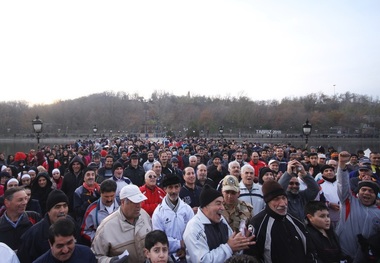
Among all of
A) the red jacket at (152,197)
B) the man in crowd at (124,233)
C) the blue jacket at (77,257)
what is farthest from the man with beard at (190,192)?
the blue jacket at (77,257)

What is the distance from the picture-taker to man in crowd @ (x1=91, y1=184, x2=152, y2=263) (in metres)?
3.26

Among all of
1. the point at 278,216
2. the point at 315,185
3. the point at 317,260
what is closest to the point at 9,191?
the point at 278,216

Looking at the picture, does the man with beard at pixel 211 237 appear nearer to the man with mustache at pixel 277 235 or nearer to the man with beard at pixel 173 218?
the man with mustache at pixel 277 235

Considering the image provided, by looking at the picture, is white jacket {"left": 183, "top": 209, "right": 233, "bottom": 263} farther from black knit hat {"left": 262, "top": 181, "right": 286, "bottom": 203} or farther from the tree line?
the tree line

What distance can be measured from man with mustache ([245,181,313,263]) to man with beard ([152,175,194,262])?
3.76 ft

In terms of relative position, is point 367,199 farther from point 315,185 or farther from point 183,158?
point 183,158

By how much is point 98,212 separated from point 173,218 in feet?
3.73

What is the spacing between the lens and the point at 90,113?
92250mm

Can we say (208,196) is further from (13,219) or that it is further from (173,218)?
(13,219)

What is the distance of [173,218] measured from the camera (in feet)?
13.7

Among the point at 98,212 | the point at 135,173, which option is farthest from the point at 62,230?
the point at 135,173

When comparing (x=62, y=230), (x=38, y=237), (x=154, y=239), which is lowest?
(x=38, y=237)

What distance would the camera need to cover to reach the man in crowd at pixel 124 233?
10.7 ft

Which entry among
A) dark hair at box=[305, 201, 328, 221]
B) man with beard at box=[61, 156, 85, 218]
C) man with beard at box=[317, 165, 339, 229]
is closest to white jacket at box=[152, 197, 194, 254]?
dark hair at box=[305, 201, 328, 221]
